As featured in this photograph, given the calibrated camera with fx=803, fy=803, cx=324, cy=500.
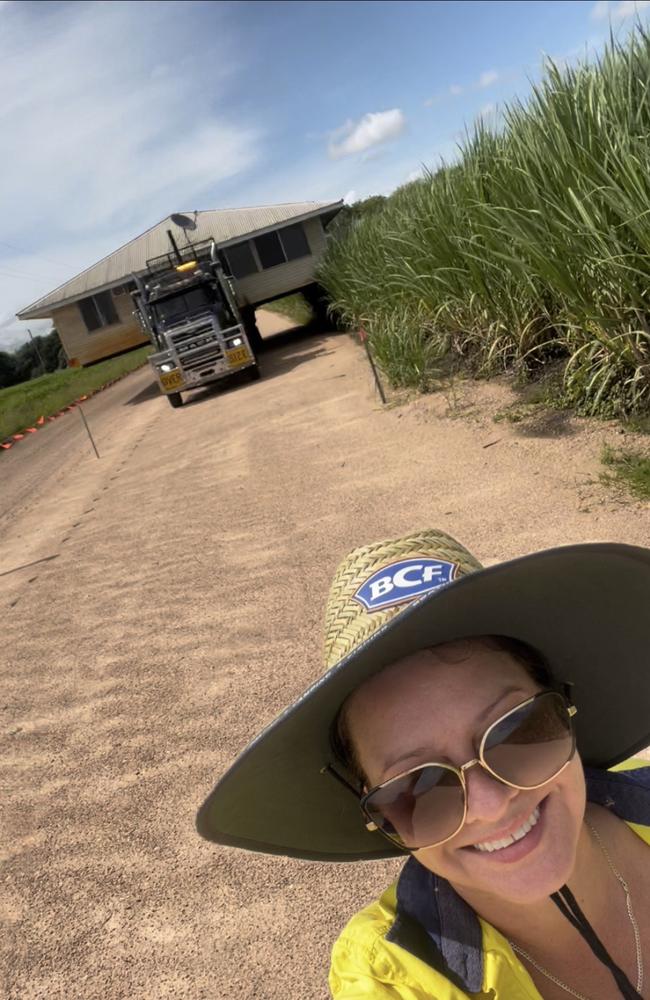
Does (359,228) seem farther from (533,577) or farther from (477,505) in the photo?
(533,577)

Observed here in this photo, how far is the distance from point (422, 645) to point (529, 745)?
0.22 meters

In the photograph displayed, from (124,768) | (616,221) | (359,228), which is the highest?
(359,228)

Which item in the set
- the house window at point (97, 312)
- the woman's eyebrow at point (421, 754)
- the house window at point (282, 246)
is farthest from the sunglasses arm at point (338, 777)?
the house window at point (97, 312)

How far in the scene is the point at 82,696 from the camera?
418 cm

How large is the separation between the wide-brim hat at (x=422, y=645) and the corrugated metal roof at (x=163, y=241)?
22.4 m

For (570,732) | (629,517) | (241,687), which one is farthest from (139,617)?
(570,732)

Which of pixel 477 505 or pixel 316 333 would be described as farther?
pixel 316 333

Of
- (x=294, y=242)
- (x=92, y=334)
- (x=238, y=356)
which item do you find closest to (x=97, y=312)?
(x=92, y=334)

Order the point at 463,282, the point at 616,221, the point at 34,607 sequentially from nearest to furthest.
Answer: the point at 616,221, the point at 34,607, the point at 463,282

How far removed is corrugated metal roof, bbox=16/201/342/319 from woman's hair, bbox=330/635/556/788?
73.7 feet

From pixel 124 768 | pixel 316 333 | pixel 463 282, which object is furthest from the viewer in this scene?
pixel 316 333

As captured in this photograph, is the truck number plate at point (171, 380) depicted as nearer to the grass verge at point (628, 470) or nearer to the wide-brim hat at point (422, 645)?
the grass verge at point (628, 470)

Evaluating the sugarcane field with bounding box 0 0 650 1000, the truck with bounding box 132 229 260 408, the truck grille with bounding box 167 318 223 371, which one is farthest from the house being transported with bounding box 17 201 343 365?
the sugarcane field with bounding box 0 0 650 1000

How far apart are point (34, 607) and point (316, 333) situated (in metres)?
17.3
